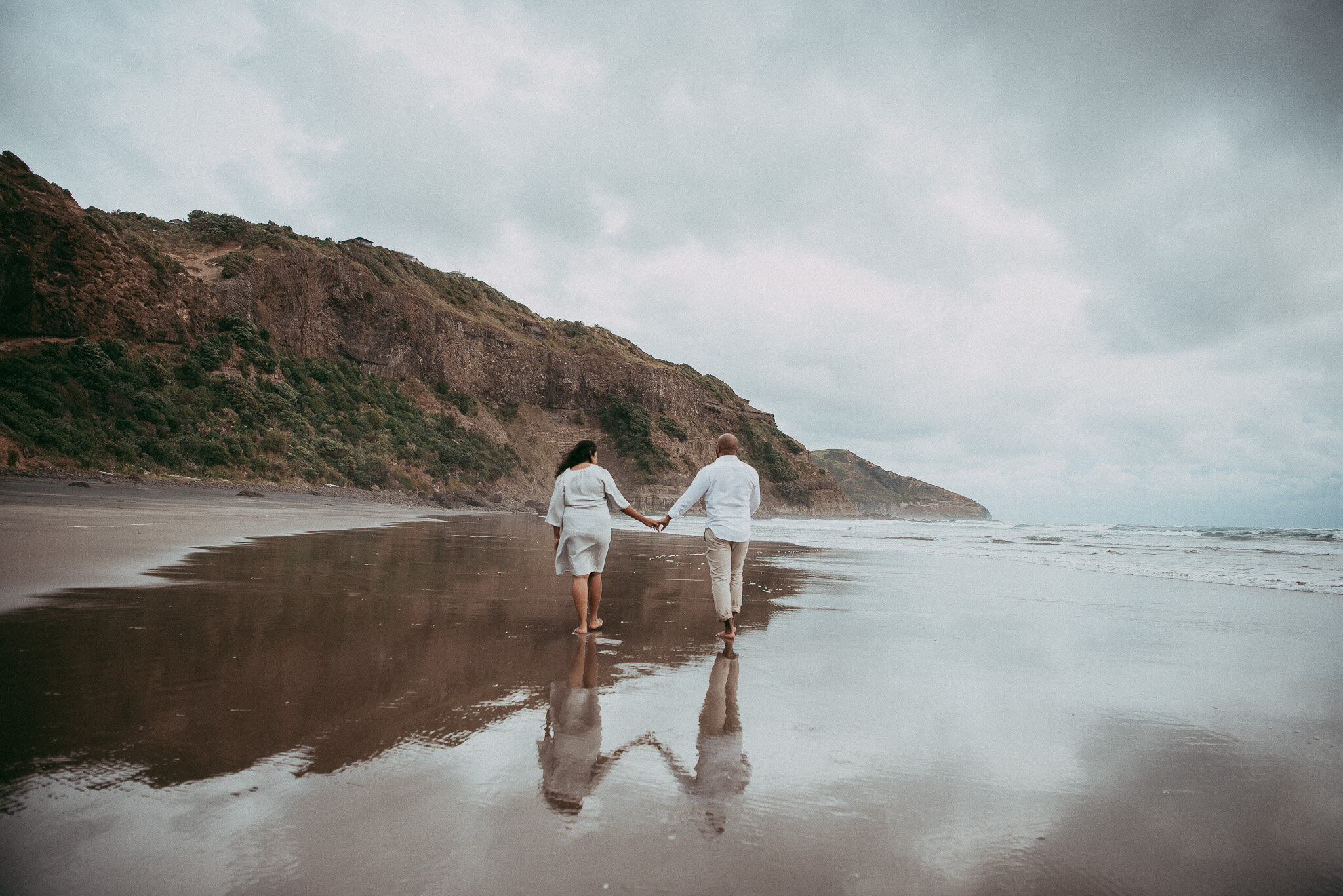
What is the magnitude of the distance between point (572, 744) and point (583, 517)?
2.76 meters

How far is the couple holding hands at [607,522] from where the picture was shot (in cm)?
527

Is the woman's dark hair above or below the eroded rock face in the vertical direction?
below

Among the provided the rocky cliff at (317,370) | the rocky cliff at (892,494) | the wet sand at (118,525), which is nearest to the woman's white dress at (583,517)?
the wet sand at (118,525)

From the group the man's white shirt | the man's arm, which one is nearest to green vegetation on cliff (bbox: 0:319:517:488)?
the man's arm

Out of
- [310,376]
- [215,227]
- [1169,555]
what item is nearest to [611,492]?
[1169,555]

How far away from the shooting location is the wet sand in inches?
248

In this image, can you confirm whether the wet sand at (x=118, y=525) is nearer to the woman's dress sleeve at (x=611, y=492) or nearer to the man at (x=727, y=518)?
the woman's dress sleeve at (x=611, y=492)

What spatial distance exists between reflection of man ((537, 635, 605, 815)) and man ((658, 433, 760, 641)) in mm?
1683

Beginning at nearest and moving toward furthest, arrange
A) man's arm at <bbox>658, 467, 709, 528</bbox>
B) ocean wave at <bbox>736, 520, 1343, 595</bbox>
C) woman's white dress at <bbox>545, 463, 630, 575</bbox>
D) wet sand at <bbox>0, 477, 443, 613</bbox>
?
1. woman's white dress at <bbox>545, 463, 630, 575</bbox>
2. man's arm at <bbox>658, 467, 709, 528</bbox>
3. wet sand at <bbox>0, 477, 443, 613</bbox>
4. ocean wave at <bbox>736, 520, 1343, 595</bbox>

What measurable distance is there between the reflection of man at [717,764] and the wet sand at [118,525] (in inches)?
196

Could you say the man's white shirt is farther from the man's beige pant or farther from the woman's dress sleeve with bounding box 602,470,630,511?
the woman's dress sleeve with bounding box 602,470,630,511

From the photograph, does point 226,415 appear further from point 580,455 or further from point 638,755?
point 638,755

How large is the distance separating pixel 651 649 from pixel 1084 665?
9.92 feet

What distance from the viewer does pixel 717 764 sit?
8.59 feet
